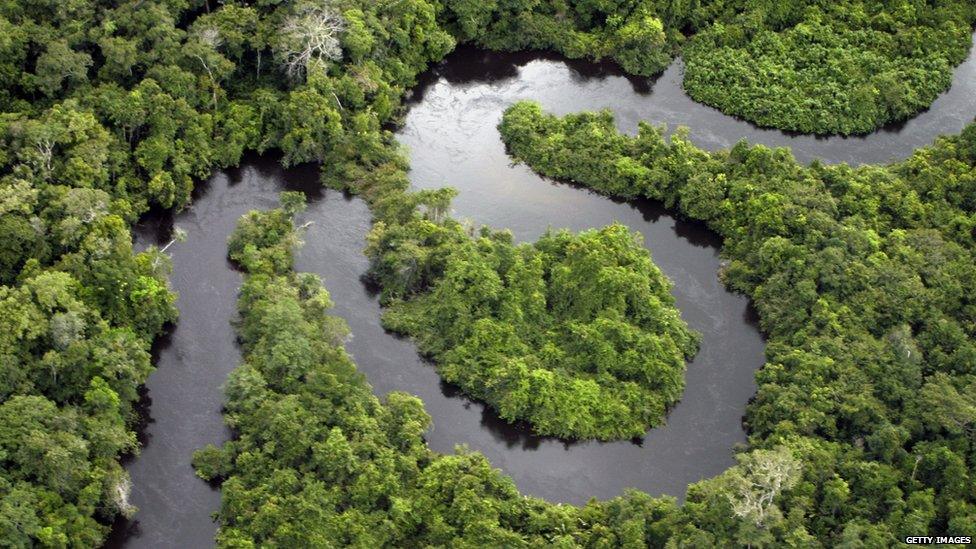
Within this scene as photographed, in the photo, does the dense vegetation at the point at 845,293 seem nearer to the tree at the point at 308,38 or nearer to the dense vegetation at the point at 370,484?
the dense vegetation at the point at 370,484

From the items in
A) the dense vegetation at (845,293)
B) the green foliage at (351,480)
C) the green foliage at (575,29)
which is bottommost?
the green foliage at (351,480)

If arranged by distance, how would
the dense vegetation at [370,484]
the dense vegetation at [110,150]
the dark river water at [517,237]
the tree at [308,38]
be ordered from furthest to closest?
the tree at [308,38] → the dark river water at [517,237] → the dense vegetation at [110,150] → the dense vegetation at [370,484]

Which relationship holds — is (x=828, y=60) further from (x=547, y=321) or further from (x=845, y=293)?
(x=547, y=321)

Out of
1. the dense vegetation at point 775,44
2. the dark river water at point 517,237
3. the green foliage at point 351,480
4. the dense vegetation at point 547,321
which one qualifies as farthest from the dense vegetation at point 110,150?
the dense vegetation at point 547,321

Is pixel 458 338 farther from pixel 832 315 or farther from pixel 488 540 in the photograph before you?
pixel 832 315

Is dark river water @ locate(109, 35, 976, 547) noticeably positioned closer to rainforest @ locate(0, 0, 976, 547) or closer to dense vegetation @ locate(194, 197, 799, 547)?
rainforest @ locate(0, 0, 976, 547)

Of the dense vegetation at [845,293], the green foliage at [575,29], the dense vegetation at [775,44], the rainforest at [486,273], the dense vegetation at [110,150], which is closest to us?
the dense vegetation at [110,150]
